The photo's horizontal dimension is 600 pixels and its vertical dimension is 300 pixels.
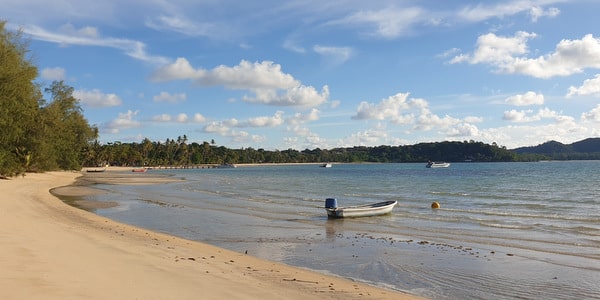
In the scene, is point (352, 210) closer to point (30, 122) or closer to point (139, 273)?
point (139, 273)

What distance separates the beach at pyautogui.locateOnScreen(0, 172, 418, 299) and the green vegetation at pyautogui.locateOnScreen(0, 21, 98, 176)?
106ft

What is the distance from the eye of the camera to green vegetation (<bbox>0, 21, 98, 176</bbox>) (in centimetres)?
4228

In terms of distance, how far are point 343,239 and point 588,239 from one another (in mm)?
10054

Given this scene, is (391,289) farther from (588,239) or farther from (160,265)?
(588,239)

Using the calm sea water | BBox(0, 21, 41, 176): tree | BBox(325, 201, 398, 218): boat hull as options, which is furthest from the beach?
BBox(0, 21, 41, 176): tree

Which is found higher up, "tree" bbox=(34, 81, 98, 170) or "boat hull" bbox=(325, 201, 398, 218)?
"tree" bbox=(34, 81, 98, 170)

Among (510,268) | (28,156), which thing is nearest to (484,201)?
(510,268)

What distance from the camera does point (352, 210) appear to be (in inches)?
1053

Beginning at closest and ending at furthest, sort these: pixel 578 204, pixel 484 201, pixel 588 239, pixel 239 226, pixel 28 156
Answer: pixel 588 239 → pixel 239 226 → pixel 578 204 → pixel 484 201 → pixel 28 156

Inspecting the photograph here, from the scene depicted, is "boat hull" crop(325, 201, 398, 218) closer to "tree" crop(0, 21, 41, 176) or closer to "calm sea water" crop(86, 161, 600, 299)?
"calm sea water" crop(86, 161, 600, 299)

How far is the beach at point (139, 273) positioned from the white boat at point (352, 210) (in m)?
11.6

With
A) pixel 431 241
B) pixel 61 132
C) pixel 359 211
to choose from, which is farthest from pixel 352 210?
pixel 61 132

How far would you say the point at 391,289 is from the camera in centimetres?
1105

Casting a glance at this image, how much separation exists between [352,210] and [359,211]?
22.4 inches
